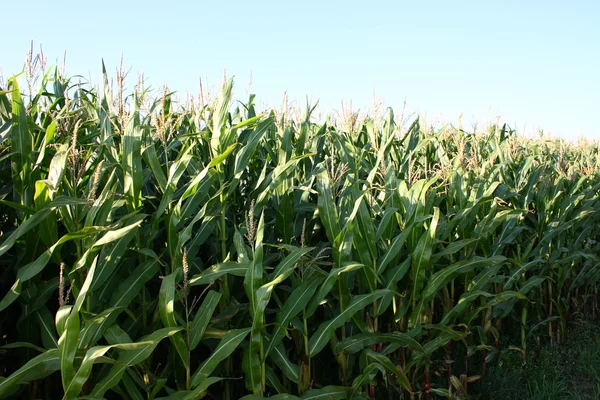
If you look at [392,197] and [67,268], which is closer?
[67,268]

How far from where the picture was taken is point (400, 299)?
9.63 feet

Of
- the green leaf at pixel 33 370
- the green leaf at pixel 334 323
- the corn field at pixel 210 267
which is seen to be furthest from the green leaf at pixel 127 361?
the green leaf at pixel 334 323

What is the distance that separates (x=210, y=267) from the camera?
89.1 inches

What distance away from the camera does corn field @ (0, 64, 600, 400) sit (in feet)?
6.74

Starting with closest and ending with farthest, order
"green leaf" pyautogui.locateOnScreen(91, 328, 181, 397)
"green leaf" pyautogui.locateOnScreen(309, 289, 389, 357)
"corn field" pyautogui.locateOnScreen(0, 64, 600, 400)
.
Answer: "green leaf" pyautogui.locateOnScreen(91, 328, 181, 397), "corn field" pyautogui.locateOnScreen(0, 64, 600, 400), "green leaf" pyautogui.locateOnScreen(309, 289, 389, 357)

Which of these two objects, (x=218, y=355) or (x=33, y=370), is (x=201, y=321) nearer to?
(x=218, y=355)

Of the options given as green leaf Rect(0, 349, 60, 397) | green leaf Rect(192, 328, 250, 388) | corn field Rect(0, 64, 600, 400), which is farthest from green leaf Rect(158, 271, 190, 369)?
green leaf Rect(0, 349, 60, 397)

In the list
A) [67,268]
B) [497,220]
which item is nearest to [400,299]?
[497,220]

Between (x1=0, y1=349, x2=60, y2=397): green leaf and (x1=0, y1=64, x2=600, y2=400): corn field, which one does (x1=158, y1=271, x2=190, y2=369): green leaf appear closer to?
(x1=0, y1=64, x2=600, y2=400): corn field

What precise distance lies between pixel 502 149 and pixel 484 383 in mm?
2427

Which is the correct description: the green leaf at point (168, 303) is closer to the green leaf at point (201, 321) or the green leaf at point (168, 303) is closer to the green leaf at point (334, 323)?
the green leaf at point (201, 321)

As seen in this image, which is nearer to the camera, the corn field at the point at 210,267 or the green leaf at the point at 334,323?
the corn field at the point at 210,267

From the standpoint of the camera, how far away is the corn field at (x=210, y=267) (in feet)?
6.74

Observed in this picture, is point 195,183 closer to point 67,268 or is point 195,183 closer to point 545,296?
point 67,268
